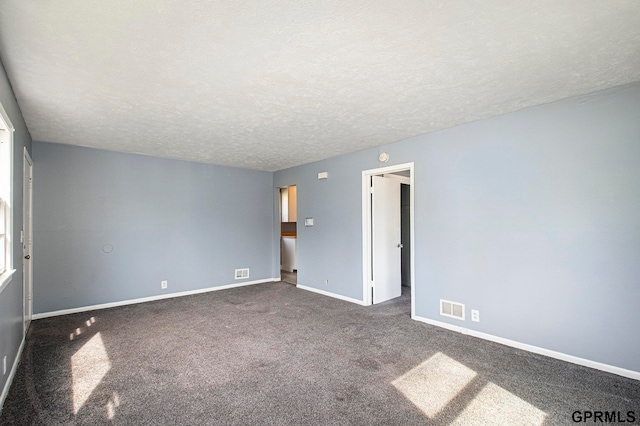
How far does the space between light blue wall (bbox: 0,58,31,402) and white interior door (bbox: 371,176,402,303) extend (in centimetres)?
412

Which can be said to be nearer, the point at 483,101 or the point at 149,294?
the point at 483,101

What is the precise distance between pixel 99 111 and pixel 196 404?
9.79 feet

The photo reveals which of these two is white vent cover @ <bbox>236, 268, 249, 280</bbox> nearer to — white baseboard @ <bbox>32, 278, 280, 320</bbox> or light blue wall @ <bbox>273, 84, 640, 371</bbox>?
white baseboard @ <bbox>32, 278, 280, 320</bbox>

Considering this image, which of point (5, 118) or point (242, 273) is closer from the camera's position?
point (5, 118)

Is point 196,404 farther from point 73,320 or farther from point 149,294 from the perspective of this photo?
point 149,294

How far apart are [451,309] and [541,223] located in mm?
1399

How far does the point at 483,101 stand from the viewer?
2.89 meters

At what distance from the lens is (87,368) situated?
2.71m

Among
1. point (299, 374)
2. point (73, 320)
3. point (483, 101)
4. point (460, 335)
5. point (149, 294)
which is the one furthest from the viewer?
point (149, 294)

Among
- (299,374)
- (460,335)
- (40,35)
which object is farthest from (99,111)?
(460,335)

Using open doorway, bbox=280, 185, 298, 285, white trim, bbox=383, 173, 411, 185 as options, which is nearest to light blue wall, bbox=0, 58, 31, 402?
white trim, bbox=383, 173, 411, 185

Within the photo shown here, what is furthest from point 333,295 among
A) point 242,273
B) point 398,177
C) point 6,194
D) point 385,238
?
point 6,194

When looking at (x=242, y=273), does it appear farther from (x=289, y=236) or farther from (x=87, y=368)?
(x=87, y=368)

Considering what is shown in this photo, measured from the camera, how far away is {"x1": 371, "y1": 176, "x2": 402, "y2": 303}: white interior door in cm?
480
